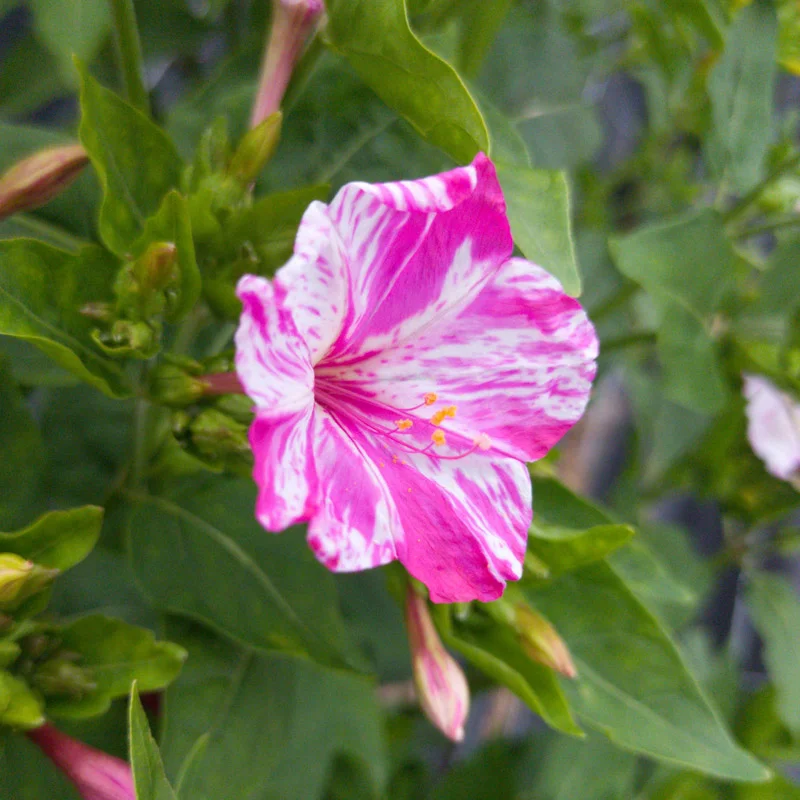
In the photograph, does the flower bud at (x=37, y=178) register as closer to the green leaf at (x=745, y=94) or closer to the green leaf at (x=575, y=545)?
the green leaf at (x=575, y=545)

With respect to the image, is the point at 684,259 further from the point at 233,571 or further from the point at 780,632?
the point at 780,632

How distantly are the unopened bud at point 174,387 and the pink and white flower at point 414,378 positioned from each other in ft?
0.32

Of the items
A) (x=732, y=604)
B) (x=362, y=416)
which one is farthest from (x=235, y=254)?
(x=732, y=604)

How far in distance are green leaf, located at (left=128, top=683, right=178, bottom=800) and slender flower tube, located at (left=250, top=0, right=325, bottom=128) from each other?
49 cm

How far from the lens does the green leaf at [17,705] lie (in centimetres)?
65

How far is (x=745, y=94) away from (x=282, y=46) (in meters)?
0.65

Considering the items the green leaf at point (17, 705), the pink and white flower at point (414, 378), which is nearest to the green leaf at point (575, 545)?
the pink and white flower at point (414, 378)

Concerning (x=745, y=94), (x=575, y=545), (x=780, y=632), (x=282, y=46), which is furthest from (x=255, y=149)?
(x=780, y=632)

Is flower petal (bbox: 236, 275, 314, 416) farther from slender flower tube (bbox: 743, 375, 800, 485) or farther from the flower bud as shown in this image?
slender flower tube (bbox: 743, 375, 800, 485)

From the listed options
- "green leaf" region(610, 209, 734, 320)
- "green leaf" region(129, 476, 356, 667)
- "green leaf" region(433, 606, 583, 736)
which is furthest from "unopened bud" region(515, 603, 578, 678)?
"green leaf" region(610, 209, 734, 320)

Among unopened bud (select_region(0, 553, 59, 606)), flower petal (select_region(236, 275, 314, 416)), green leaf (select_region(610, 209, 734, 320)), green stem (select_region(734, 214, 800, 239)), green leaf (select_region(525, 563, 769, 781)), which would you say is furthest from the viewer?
green stem (select_region(734, 214, 800, 239))

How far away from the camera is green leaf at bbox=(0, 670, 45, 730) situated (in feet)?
2.12

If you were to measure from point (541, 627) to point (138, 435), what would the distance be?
1.44 ft

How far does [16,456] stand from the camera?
759 millimetres
